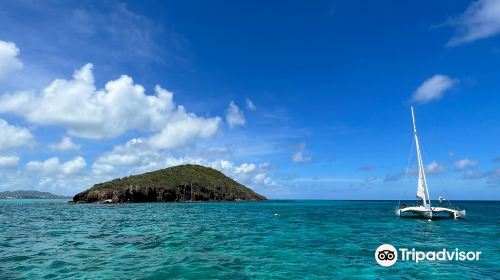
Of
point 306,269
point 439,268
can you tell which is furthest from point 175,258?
point 439,268

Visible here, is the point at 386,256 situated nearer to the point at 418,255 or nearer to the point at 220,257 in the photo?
the point at 418,255

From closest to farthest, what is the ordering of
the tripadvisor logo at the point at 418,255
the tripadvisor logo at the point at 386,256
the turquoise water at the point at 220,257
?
the turquoise water at the point at 220,257
the tripadvisor logo at the point at 386,256
the tripadvisor logo at the point at 418,255

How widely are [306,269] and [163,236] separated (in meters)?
23.0

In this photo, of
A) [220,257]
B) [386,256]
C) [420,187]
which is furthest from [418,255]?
[420,187]

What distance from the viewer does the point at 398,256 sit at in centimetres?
3142

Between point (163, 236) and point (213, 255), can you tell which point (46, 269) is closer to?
point (213, 255)

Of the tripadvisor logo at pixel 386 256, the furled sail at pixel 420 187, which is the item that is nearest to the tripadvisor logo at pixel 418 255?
the tripadvisor logo at pixel 386 256

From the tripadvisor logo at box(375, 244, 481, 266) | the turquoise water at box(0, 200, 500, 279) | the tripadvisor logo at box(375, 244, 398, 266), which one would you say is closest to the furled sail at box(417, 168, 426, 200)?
the turquoise water at box(0, 200, 500, 279)

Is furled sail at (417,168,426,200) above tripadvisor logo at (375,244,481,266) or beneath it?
above

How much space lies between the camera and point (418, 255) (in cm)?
3234

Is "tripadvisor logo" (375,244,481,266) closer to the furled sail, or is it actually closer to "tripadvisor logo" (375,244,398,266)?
"tripadvisor logo" (375,244,398,266)

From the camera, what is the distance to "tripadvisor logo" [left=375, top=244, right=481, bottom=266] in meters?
29.4

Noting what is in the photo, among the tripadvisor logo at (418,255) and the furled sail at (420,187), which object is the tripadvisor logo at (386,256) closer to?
the tripadvisor logo at (418,255)

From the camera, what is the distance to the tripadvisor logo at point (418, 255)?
29.4 metres
